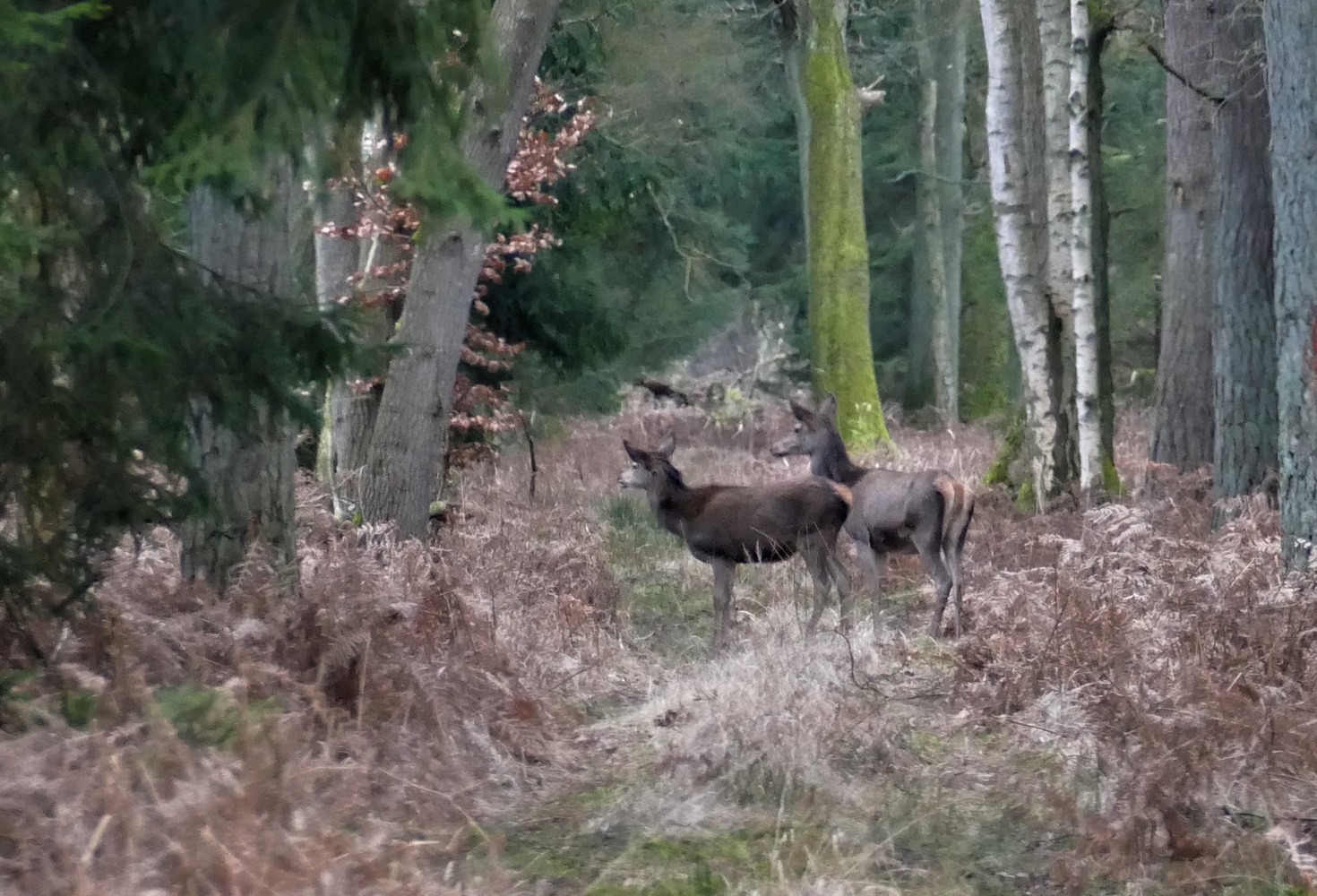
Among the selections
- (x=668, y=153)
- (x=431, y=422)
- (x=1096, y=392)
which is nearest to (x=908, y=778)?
(x=431, y=422)

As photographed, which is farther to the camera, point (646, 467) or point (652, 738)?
point (646, 467)

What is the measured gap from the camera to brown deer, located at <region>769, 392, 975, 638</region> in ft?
33.7

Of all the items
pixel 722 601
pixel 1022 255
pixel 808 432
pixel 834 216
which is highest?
pixel 834 216

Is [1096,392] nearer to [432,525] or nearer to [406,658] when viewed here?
[432,525]

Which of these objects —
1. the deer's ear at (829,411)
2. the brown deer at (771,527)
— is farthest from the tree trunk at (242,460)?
the deer's ear at (829,411)

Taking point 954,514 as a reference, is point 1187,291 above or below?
above

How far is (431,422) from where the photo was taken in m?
10.1

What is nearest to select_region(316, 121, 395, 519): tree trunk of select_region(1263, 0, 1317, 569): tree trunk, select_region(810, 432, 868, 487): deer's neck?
select_region(810, 432, 868, 487): deer's neck

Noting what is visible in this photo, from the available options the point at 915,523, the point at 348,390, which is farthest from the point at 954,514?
the point at 348,390

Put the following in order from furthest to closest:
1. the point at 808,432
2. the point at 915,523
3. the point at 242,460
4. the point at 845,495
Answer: the point at 808,432, the point at 845,495, the point at 915,523, the point at 242,460

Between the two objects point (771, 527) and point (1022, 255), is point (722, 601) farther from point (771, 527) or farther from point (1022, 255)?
point (1022, 255)

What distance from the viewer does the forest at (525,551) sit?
4.94 metres

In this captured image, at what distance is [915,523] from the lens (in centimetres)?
1045

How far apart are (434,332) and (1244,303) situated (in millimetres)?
5980
